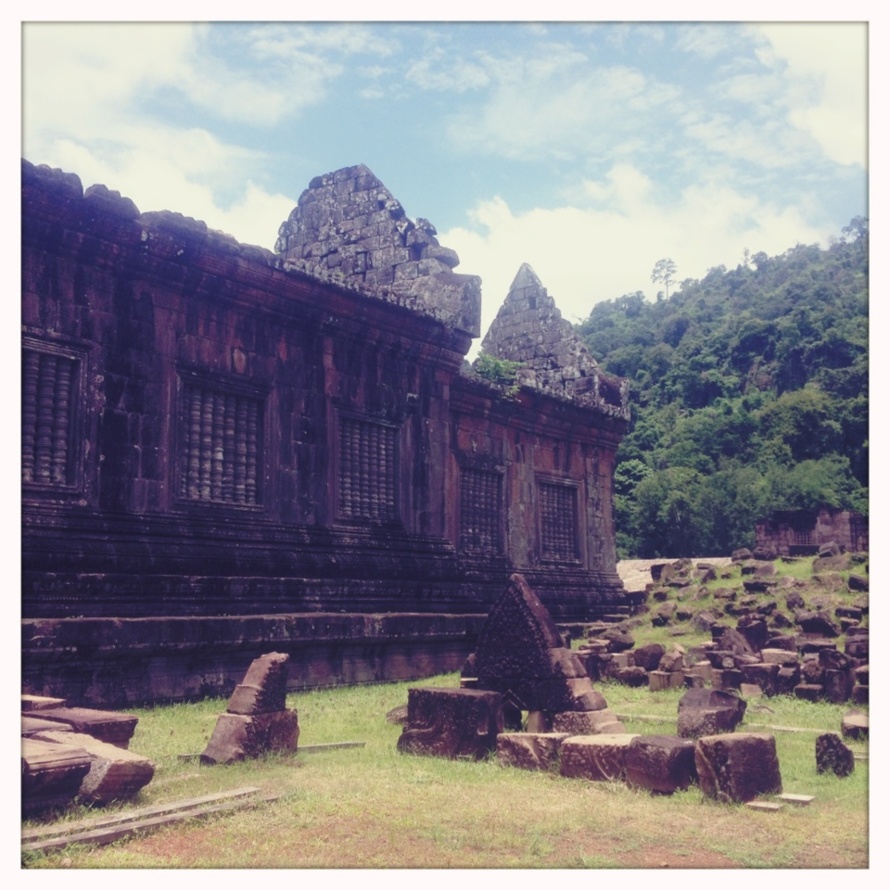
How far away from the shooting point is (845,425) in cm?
2684

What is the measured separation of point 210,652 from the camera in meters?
9.99

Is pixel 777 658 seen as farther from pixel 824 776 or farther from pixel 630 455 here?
pixel 630 455

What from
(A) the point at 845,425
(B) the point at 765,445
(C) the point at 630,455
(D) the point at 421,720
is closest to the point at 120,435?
(D) the point at 421,720

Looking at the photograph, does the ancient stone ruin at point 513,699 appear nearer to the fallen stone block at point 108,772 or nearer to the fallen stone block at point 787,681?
the fallen stone block at point 108,772

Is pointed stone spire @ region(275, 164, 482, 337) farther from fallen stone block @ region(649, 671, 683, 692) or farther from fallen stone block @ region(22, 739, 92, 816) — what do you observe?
fallen stone block @ region(22, 739, 92, 816)

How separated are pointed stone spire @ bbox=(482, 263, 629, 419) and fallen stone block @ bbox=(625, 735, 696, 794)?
1309 centimetres

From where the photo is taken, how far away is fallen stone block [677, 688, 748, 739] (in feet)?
27.0

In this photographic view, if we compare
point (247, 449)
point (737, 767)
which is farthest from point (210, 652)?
point (737, 767)

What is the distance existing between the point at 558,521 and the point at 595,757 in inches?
472

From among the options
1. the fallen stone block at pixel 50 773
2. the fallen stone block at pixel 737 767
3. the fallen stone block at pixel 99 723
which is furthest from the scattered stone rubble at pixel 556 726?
the fallen stone block at pixel 50 773

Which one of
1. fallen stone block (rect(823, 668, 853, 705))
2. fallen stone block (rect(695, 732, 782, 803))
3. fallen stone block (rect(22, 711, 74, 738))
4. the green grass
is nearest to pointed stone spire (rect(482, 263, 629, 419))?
fallen stone block (rect(823, 668, 853, 705))

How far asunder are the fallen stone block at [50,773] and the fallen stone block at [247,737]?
5.07ft

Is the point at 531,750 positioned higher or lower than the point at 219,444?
lower

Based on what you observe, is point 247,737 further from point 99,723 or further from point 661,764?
point 661,764
